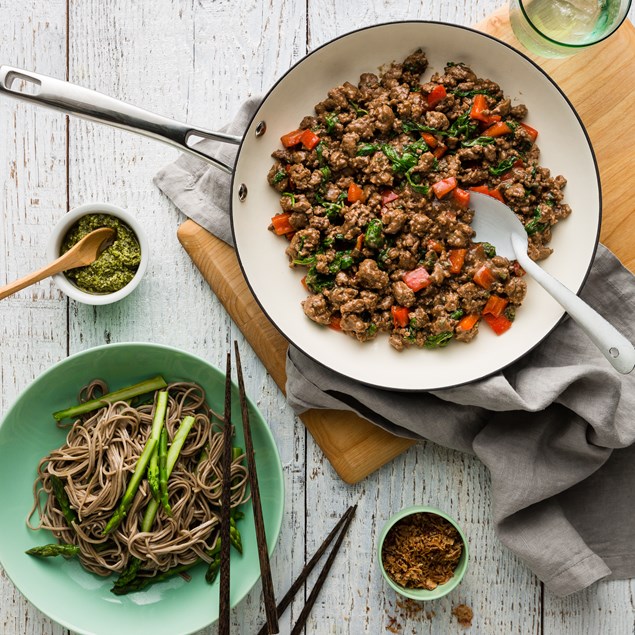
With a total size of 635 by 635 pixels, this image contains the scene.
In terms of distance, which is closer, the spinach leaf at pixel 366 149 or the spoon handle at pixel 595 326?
the spoon handle at pixel 595 326

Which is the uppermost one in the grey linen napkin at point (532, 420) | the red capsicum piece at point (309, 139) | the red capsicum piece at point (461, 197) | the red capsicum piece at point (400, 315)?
the red capsicum piece at point (309, 139)

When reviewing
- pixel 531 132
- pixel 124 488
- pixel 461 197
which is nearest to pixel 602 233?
pixel 531 132

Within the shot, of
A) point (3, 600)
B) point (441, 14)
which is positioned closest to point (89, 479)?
point (3, 600)

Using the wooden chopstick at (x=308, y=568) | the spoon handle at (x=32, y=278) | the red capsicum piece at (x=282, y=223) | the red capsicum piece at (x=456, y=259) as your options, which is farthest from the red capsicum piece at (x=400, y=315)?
the spoon handle at (x=32, y=278)

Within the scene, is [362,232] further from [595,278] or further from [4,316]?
[4,316]

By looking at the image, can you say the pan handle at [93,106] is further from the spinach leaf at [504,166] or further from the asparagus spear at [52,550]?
the asparagus spear at [52,550]

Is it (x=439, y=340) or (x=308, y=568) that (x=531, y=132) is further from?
(x=308, y=568)

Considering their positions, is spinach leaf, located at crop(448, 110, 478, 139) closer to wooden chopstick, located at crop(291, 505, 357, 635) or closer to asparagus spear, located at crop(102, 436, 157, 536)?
wooden chopstick, located at crop(291, 505, 357, 635)
